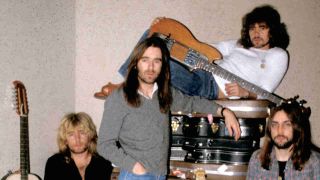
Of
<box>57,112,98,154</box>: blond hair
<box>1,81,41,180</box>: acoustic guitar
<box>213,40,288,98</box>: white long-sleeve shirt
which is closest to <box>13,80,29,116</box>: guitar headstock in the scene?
<box>1,81,41,180</box>: acoustic guitar

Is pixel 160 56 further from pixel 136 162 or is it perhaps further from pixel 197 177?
pixel 197 177

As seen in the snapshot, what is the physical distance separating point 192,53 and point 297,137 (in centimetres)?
97

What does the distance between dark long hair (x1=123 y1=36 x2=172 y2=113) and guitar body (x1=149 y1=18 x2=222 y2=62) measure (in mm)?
715

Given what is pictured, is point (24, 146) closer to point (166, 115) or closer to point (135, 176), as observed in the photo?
point (135, 176)

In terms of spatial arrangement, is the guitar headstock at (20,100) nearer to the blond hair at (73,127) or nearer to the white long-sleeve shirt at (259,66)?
the blond hair at (73,127)

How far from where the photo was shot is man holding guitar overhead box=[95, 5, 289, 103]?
2.70 metres

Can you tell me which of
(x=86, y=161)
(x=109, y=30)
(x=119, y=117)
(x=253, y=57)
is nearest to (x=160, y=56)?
(x=119, y=117)

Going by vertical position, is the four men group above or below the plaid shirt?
above

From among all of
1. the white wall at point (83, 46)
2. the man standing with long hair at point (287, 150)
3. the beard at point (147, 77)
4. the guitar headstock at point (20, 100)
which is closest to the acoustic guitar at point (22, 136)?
the guitar headstock at point (20, 100)

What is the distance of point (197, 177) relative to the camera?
2.63m

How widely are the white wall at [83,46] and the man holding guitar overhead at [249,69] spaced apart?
502 millimetres

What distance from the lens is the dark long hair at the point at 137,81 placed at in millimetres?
1968

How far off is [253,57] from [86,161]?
1557 mm

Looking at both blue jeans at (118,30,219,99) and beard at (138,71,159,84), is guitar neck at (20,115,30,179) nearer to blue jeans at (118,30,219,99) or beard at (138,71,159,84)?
blue jeans at (118,30,219,99)
